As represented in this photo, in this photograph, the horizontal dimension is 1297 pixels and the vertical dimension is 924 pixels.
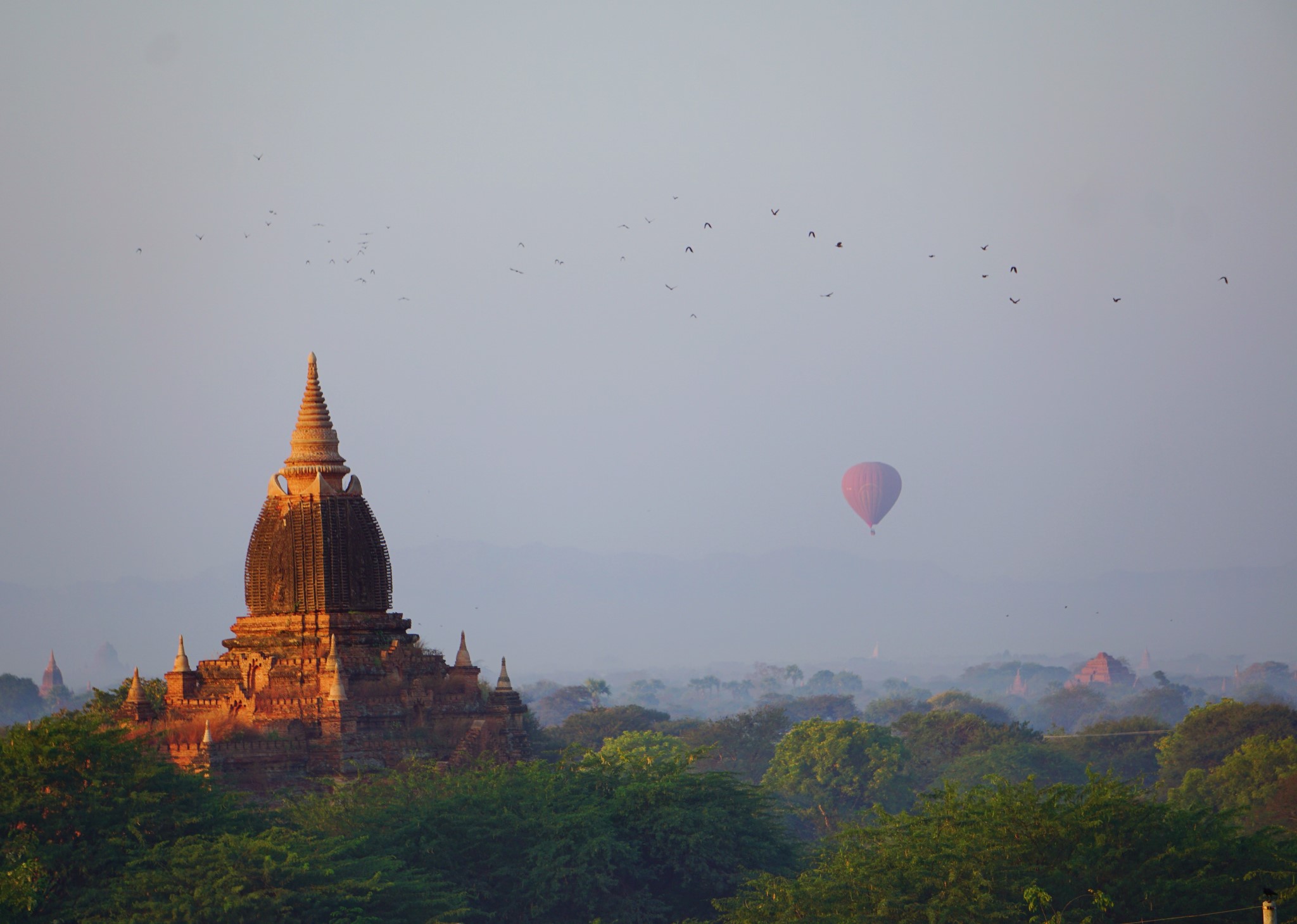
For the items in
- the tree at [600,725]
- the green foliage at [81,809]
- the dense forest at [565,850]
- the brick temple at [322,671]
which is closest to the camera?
the green foliage at [81,809]

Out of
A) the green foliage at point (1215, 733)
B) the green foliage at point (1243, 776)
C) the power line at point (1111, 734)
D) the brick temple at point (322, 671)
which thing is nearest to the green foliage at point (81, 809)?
the brick temple at point (322, 671)

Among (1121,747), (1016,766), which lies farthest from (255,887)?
(1121,747)

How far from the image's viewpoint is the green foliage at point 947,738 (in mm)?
133250

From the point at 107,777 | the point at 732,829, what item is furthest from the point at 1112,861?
the point at 107,777

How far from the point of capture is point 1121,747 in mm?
147125

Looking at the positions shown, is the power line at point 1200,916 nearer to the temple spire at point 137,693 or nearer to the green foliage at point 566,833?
the green foliage at point 566,833

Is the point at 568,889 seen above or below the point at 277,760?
below

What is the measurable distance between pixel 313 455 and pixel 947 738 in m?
84.9

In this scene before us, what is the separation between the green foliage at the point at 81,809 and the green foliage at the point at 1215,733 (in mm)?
83612

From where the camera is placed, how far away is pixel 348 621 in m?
60.7

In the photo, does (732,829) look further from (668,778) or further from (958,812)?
(958,812)

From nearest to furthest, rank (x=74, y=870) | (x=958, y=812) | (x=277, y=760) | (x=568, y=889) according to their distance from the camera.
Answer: (x=74, y=870) < (x=958, y=812) < (x=568, y=889) < (x=277, y=760)

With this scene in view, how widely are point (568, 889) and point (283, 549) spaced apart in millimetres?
15670

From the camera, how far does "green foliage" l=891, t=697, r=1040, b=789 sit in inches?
5246
